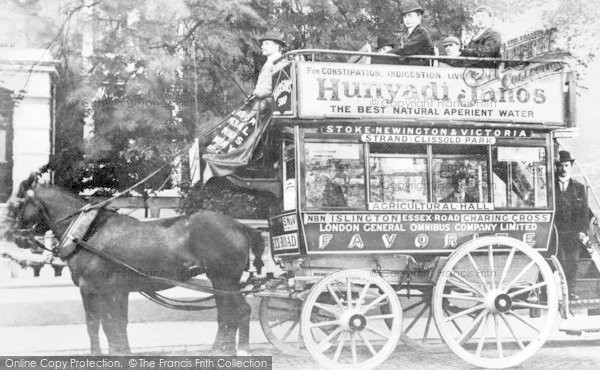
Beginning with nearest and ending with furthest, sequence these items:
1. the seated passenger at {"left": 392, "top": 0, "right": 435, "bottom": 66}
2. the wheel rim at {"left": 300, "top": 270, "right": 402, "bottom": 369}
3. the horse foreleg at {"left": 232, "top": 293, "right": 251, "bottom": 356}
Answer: the wheel rim at {"left": 300, "top": 270, "right": 402, "bottom": 369}, the horse foreleg at {"left": 232, "top": 293, "right": 251, "bottom": 356}, the seated passenger at {"left": 392, "top": 0, "right": 435, "bottom": 66}

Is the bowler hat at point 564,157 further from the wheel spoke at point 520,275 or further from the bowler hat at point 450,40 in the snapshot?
the bowler hat at point 450,40

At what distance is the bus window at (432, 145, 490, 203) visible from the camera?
5.48 metres

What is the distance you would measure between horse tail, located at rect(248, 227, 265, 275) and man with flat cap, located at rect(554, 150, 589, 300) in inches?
105

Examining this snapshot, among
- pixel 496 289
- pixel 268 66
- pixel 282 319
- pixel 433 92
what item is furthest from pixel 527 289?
pixel 268 66

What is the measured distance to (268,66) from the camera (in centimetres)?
565

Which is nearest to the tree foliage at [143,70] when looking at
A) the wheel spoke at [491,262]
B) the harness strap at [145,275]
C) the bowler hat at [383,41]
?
the harness strap at [145,275]

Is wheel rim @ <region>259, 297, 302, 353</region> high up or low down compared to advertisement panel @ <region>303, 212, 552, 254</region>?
down

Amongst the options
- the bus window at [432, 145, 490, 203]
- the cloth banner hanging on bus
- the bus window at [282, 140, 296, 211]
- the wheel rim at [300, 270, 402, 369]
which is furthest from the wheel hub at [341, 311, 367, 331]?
the cloth banner hanging on bus

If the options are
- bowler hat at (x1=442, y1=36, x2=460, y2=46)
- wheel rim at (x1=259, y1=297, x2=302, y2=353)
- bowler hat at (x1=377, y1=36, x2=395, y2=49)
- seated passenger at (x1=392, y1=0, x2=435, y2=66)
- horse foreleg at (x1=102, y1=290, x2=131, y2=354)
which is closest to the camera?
horse foreleg at (x1=102, y1=290, x2=131, y2=354)

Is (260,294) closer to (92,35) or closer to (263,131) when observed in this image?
(263,131)

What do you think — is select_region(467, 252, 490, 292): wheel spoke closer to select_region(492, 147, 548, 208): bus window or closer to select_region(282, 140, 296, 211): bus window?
select_region(492, 147, 548, 208): bus window

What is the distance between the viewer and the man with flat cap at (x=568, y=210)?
6.15m

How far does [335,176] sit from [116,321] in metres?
2.05

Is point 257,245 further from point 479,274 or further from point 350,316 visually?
point 479,274
